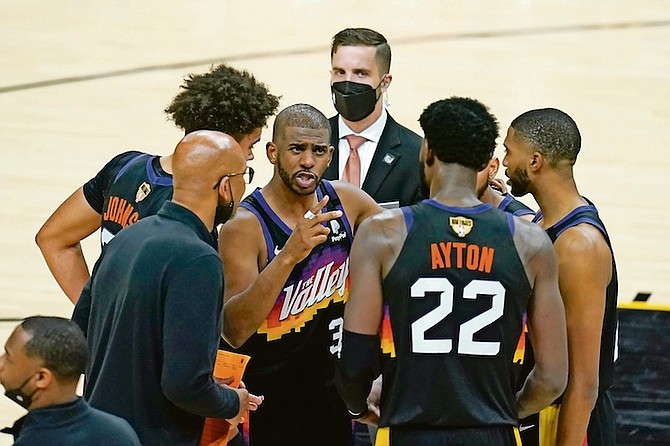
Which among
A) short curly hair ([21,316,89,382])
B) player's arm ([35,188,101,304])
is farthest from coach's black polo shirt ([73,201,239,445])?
player's arm ([35,188,101,304])

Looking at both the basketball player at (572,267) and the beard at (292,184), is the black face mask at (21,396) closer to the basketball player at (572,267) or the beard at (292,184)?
the beard at (292,184)

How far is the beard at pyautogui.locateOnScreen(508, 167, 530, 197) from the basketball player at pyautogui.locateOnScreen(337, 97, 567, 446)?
0.58 m

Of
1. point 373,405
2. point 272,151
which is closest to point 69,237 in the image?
point 272,151

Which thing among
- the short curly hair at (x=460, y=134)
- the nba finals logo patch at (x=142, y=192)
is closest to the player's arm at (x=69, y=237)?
the nba finals logo patch at (x=142, y=192)

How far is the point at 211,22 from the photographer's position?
1280 centimetres

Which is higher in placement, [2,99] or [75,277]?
[2,99]

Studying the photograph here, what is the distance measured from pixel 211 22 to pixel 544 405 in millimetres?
9028

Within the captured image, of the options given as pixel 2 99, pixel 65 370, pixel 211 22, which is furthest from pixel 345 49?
pixel 211 22

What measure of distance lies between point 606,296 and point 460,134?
1.11m

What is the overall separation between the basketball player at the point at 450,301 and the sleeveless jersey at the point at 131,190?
1072mm

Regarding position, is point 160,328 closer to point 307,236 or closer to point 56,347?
point 56,347

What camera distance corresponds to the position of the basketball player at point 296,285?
5121 mm

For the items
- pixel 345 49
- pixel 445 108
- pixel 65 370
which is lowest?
pixel 65 370

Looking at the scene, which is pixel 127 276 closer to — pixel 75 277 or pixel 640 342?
pixel 75 277
